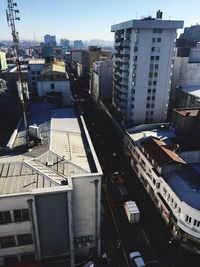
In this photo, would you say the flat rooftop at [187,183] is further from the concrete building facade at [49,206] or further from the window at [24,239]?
the window at [24,239]

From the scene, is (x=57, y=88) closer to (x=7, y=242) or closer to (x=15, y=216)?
(x=15, y=216)

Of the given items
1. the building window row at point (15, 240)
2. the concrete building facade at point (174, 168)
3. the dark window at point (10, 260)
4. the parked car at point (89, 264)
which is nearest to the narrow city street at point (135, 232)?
the concrete building facade at point (174, 168)

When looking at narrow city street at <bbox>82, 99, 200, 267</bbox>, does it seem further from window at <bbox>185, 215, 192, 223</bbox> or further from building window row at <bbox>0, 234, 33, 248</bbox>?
building window row at <bbox>0, 234, 33, 248</bbox>

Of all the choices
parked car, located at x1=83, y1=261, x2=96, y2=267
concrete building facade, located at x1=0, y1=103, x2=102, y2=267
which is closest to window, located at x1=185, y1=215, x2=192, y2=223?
concrete building facade, located at x1=0, y1=103, x2=102, y2=267

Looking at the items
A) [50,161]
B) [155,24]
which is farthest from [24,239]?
[155,24]

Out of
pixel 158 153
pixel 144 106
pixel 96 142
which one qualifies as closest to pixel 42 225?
pixel 158 153

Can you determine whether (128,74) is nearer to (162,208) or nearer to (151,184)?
(151,184)
